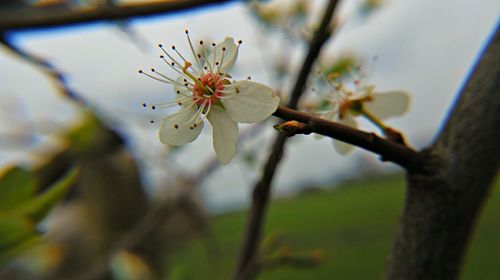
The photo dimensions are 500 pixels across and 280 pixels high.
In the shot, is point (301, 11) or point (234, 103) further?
point (301, 11)

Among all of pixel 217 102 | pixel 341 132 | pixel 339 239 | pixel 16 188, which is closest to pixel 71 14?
pixel 16 188

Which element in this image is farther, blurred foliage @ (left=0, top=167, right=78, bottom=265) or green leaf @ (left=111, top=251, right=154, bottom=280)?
green leaf @ (left=111, top=251, right=154, bottom=280)

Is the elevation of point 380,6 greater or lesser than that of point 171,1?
lesser

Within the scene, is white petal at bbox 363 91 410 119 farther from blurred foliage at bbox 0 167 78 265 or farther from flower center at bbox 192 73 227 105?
blurred foliage at bbox 0 167 78 265

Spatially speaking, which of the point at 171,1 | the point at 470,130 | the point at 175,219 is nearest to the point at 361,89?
the point at 470,130

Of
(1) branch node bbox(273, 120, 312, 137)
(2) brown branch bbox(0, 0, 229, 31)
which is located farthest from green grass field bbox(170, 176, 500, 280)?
(1) branch node bbox(273, 120, 312, 137)

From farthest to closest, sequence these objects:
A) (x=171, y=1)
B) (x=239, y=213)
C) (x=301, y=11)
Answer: (x=239, y=213), (x=301, y=11), (x=171, y=1)

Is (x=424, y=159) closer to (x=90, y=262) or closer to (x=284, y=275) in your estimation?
(x=90, y=262)
